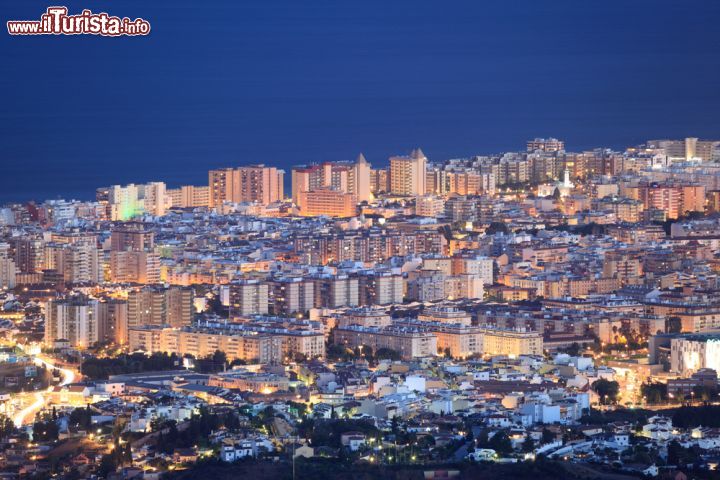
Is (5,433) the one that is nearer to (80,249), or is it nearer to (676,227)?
(80,249)

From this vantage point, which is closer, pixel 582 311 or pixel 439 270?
pixel 582 311

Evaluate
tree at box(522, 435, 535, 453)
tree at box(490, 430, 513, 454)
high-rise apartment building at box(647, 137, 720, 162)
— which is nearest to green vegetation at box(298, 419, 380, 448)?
tree at box(490, 430, 513, 454)

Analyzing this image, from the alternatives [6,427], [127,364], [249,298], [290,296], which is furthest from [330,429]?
[290,296]

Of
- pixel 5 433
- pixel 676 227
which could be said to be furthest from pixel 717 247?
pixel 5 433

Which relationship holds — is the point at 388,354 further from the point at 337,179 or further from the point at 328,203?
the point at 337,179

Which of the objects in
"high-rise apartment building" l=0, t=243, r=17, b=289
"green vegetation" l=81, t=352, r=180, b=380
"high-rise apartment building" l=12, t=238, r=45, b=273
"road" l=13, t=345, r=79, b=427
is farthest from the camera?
"high-rise apartment building" l=12, t=238, r=45, b=273

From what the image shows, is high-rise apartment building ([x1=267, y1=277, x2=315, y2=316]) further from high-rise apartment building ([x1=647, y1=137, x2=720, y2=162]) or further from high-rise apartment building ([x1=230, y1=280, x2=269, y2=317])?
high-rise apartment building ([x1=647, y1=137, x2=720, y2=162])
